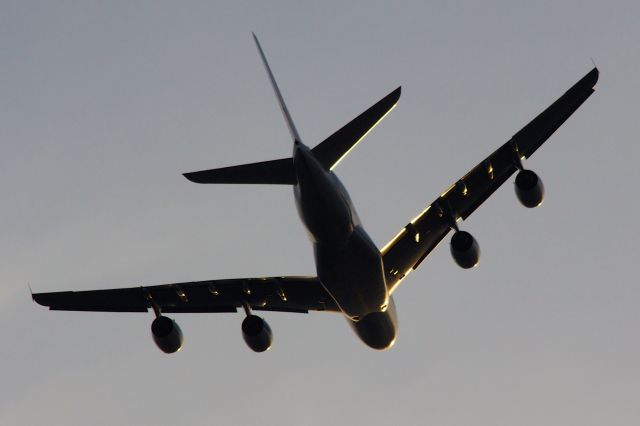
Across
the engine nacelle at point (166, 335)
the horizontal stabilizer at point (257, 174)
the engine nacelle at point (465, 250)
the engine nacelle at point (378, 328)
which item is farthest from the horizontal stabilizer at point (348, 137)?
the engine nacelle at point (166, 335)

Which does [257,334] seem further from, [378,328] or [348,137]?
[348,137]

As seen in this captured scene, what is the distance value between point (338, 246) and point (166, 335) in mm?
8461

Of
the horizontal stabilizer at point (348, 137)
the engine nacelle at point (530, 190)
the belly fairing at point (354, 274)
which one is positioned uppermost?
the horizontal stabilizer at point (348, 137)

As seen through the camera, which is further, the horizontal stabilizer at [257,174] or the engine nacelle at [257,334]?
the engine nacelle at [257,334]

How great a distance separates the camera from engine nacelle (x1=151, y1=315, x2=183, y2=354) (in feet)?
112

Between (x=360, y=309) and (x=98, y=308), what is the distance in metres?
10.1

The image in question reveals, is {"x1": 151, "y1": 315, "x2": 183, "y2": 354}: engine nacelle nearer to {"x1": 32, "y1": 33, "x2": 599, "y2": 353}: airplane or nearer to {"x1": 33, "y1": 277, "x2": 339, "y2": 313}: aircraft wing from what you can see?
{"x1": 32, "y1": 33, "x2": 599, "y2": 353}: airplane

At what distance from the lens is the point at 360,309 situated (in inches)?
1305

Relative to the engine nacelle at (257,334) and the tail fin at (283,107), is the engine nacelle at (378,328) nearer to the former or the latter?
the engine nacelle at (257,334)

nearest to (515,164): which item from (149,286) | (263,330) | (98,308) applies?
(263,330)

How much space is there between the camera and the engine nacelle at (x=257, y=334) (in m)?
Answer: 34.7

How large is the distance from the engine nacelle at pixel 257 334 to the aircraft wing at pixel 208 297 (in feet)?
3.72

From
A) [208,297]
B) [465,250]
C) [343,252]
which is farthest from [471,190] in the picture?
[208,297]

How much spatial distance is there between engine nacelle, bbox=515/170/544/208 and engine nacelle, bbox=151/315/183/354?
1346 centimetres
